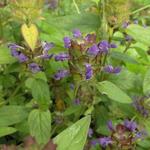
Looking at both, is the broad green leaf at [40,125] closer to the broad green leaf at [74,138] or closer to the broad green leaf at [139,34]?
the broad green leaf at [74,138]

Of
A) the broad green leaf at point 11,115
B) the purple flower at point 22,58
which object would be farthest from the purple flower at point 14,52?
the broad green leaf at point 11,115

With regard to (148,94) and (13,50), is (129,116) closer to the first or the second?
(148,94)

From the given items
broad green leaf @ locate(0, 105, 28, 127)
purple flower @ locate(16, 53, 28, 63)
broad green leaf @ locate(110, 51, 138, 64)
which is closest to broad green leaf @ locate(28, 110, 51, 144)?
broad green leaf @ locate(0, 105, 28, 127)

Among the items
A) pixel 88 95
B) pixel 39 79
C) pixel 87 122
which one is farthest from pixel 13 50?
pixel 87 122

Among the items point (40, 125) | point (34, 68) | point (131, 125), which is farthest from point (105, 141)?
point (34, 68)

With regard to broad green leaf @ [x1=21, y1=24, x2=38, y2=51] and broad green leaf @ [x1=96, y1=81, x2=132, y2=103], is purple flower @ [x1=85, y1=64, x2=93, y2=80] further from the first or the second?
broad green leaf @ [x1=21, y1=24, x2=38, y2=51]

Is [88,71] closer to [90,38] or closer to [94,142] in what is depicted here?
[90,38]
